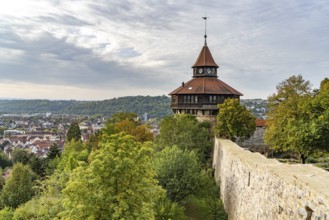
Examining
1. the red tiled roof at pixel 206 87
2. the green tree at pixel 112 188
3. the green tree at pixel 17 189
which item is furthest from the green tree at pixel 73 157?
the red tiled roof at pixel 206 87

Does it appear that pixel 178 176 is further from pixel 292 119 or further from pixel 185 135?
pixel 185 135

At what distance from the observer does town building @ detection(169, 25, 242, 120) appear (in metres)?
37.5

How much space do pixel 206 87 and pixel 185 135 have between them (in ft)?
31.6

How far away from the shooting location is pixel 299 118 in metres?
23.6

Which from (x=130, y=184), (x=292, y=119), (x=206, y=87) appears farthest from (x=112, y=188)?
(x=206, y=87)

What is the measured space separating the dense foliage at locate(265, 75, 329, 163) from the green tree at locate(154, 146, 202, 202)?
704cm

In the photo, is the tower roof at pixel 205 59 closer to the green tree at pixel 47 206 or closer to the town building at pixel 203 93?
the town building at pixel 203 93

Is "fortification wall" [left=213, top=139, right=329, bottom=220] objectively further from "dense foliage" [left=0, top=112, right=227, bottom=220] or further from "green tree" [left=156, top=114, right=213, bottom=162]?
"green tree" [left=156, top=114, right=213, bottom=162]

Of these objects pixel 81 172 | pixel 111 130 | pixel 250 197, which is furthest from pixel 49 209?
pixel 111 130

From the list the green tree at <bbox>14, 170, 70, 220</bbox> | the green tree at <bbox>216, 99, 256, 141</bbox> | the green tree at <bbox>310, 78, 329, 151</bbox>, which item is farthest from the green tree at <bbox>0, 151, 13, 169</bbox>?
the green tree at <bbox>310, 78, 329, 151</bbox>

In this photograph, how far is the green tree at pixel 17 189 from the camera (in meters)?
36.3

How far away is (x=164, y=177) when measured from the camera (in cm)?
2039

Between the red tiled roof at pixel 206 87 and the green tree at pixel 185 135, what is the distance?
5036mm

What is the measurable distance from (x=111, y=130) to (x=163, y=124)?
654 cm
